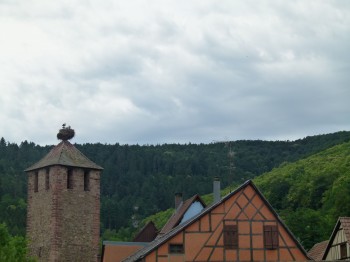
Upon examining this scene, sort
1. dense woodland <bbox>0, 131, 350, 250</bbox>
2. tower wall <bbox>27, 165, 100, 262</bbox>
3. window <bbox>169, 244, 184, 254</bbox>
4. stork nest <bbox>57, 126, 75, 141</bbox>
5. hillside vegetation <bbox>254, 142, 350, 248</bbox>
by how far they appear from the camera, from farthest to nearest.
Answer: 1. dense woodland <bbox>0, 131, 350, 250</bbox>
2. hillside vegetation <bbox>254, 142, 350, 248</bbox>
3. stork nest <bbox>57, 126, 75, 141</bbox>
4. tower wall <bbox>27, 165, 100, 262</bbox>
5. window <bbox>169, 244, 184, 254</bbox>

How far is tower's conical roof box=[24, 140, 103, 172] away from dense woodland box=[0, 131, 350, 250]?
55.7m

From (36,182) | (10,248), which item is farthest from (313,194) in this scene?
(10,248)

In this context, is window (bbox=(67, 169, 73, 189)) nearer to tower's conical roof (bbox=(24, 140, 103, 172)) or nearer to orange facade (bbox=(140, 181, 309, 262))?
tower's conical roof (bbox=(24, 140, 103, 172))

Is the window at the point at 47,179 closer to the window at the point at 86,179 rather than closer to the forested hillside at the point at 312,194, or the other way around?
the window at the point at 86,179

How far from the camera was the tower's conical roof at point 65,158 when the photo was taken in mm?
49656

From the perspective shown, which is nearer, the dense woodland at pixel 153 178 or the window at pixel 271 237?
the window at pixel 271 237

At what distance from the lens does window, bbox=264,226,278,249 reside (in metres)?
40.4

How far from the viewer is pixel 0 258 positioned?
36938 millimetres

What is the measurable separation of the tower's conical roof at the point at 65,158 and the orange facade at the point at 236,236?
11.8 meters


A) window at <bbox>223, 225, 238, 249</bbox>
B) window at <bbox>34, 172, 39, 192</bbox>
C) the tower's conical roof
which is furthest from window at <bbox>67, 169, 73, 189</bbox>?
window at <bbox>223, 225, 238, 249</bbox>

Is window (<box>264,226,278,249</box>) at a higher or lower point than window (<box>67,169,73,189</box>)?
lower

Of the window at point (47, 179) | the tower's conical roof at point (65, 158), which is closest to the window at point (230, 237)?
the tower's conical roof at point (65, 158)

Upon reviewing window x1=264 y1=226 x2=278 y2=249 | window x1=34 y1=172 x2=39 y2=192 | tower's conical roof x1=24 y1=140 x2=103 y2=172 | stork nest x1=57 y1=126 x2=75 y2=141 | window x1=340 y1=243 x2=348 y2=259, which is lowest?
window x1=340 y1=243 x2=348 y2=259

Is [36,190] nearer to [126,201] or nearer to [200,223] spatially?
[200,223]
